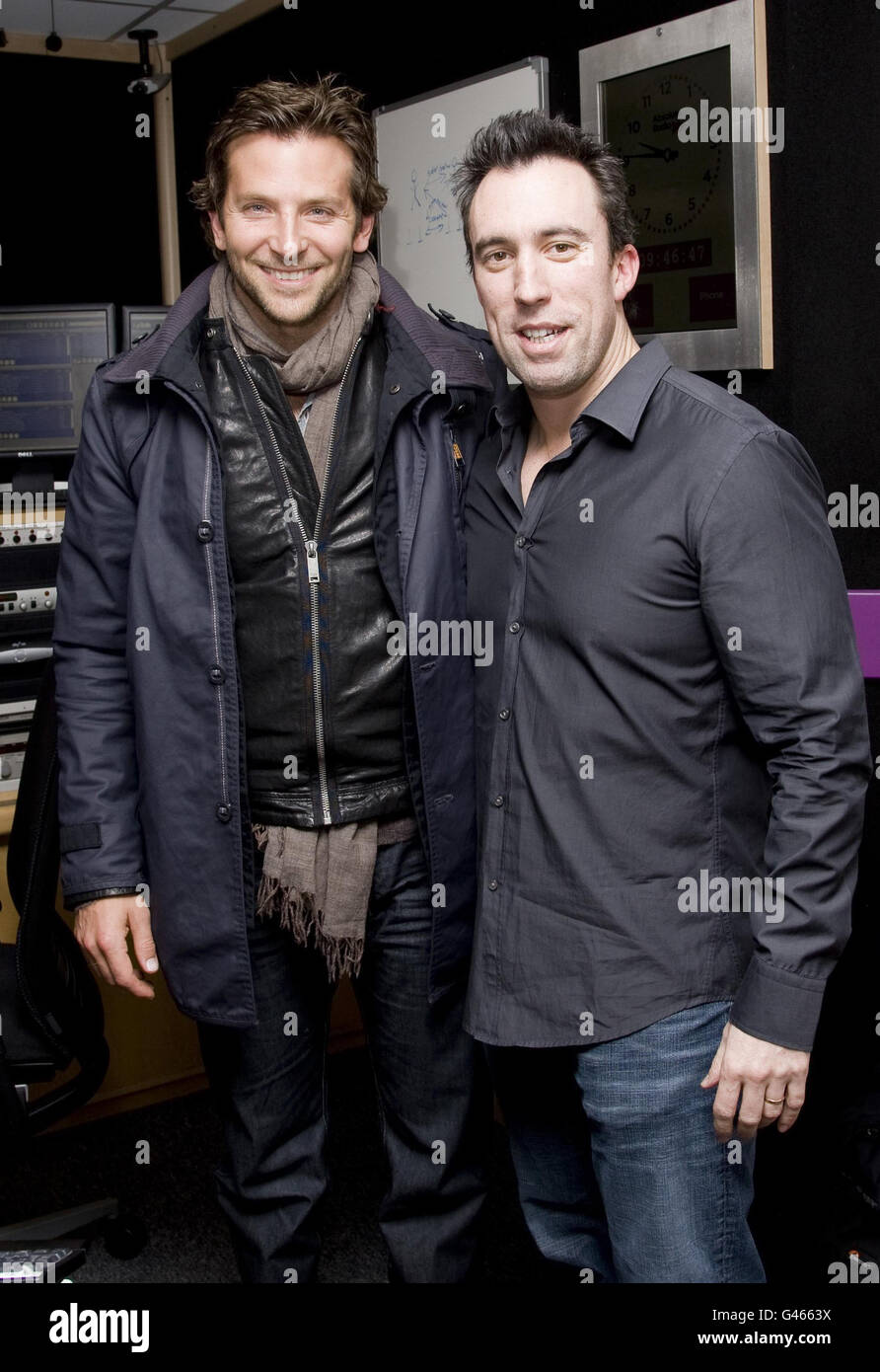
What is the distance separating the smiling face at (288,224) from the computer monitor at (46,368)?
5.09 ft

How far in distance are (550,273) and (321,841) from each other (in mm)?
731

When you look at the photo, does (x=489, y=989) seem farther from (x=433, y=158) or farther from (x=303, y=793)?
(x=433, y=158)

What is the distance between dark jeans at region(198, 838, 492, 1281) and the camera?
1791mm

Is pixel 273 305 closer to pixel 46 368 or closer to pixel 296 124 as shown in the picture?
pixel 296 124

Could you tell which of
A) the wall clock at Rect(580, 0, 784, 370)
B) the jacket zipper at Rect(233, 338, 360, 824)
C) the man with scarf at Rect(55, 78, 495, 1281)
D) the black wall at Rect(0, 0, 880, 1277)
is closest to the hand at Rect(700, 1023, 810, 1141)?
the man with scarf at Rect(55, 78, 495, 1281)

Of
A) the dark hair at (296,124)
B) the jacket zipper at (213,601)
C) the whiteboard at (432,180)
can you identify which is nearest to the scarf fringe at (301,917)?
the jacket zipper at (213,601)

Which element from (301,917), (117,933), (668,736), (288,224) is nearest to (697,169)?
(288,224)

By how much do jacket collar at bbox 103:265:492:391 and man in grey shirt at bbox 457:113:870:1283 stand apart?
0.20 m

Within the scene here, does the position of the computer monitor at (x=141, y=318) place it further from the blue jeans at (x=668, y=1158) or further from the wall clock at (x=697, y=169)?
the blue jeans at (x=668, y=1158)

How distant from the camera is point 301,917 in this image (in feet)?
5.68

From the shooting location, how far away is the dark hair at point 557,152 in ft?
4.82

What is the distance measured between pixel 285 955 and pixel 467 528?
611mm

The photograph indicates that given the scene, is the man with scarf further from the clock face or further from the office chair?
the clock face
